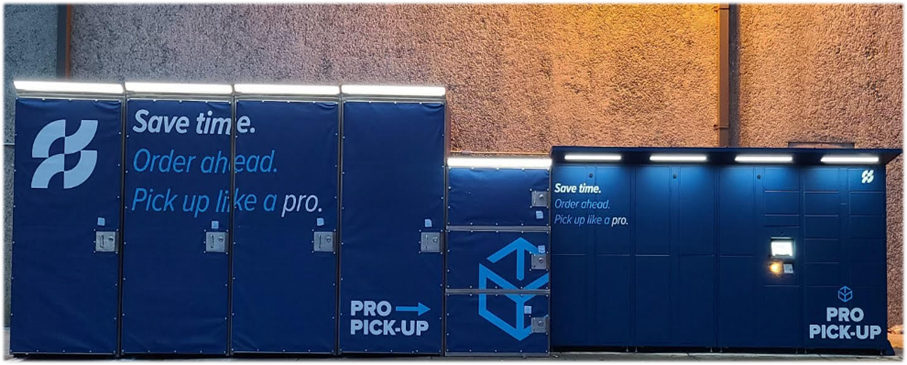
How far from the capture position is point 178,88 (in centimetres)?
856

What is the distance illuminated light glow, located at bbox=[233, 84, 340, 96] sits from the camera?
8.53 meters

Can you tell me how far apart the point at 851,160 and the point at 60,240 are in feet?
31.0

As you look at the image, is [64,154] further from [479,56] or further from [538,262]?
[479,56]

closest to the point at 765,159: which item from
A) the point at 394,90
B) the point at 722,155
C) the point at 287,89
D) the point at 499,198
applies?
the point at 722,155

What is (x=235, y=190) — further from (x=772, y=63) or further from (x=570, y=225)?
(x=772, y=63)

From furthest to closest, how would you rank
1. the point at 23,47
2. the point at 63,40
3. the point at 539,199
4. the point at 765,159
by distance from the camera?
the point at 23,47
the point at 63,40
the point at 765,159
the point at 539,199

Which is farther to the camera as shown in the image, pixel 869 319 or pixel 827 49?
pixel 827 49

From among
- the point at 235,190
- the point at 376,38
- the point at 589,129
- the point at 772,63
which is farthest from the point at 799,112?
the point at 235,190

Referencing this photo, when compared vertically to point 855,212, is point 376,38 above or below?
above

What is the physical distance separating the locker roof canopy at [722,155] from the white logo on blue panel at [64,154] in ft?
17.9

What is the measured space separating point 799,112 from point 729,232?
3.29 m

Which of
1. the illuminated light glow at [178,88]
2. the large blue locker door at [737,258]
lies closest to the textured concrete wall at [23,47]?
the illuminated light glow at [178,88]

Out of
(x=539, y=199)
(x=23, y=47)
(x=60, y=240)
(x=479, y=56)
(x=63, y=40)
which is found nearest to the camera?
(x=60, y=240)

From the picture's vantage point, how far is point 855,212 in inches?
352
